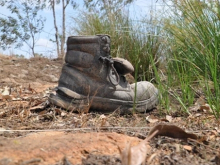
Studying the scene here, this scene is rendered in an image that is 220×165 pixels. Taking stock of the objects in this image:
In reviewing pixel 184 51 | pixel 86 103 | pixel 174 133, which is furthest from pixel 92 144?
pixel 184 51

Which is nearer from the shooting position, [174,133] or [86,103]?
[174,133]

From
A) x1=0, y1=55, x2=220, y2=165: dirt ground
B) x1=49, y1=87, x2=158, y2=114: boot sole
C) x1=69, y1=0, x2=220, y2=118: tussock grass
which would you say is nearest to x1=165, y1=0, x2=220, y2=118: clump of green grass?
x1=69, y1=0, x2=220, y2=118: tussock grass

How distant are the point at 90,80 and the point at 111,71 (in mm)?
137

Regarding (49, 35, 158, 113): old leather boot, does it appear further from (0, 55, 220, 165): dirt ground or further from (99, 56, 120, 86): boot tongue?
(0, 55, 220, 165): dirt ground

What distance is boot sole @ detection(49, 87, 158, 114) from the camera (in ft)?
6.01

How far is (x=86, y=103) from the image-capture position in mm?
1858

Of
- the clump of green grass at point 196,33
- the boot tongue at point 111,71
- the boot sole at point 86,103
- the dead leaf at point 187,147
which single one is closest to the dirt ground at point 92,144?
the dead leaf at point 187,147

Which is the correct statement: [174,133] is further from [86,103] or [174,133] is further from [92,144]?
[86,103]

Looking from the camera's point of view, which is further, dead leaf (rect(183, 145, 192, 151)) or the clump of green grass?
the clump of green grass

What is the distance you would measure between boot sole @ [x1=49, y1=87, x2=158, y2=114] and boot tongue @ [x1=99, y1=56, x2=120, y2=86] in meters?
0.12

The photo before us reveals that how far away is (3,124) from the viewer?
1.55m

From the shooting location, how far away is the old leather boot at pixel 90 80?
6.09 feet

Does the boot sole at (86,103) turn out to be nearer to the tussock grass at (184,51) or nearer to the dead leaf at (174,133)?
the tussock grass at (184,51)

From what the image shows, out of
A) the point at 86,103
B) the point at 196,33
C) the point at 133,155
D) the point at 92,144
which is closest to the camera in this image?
the point at 133,155
